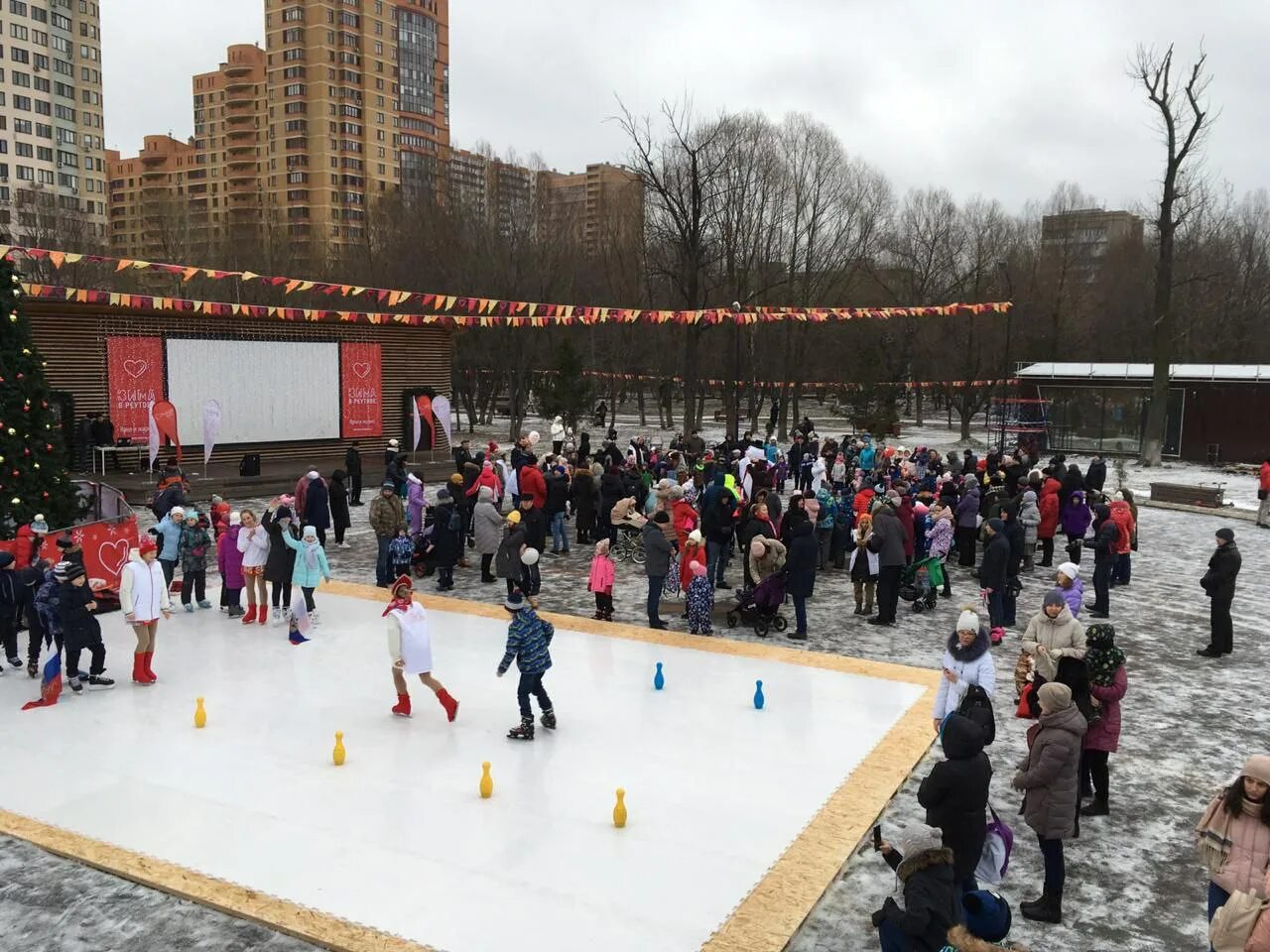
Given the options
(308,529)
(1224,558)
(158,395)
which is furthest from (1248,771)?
(158,395)

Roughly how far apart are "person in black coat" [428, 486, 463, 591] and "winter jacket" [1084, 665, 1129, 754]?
9568mm

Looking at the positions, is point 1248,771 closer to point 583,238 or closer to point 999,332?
point 999,332

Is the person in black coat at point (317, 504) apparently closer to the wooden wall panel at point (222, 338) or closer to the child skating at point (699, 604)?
the child skating at point (699, 604)

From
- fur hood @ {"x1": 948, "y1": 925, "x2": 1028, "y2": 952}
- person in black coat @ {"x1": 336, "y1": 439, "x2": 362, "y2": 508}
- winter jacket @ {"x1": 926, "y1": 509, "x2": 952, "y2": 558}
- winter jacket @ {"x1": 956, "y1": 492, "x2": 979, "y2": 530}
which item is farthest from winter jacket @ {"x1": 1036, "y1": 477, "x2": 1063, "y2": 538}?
person in black coat @ {"x1": 336, "y1": 439, "x2": 362, "y2": 508}

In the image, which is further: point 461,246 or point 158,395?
point 461,246

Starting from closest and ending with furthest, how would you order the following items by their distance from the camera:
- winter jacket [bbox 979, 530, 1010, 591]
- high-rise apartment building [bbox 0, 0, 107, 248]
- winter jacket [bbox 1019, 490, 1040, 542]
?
winter jacket [bbox 979, 530, 1010, 591], winter jacket [bbox 1019, 490, 1040, 542], high-rise apartment building [bbox 0, 0, 107, 248]

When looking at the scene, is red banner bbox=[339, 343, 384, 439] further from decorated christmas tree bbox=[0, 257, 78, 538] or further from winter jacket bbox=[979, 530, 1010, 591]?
winter jacket bbox=[979, 530, 1010, 591]

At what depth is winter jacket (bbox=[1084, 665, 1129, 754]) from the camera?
641 centimetres

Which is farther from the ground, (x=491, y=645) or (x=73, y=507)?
(x=73, y=507)

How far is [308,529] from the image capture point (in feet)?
35.6

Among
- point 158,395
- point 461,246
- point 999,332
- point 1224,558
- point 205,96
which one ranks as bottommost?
point 1224,558

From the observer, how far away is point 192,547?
39.1 ft

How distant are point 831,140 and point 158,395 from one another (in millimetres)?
29943

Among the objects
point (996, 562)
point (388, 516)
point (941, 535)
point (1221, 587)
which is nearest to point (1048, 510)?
point (941, 535)
